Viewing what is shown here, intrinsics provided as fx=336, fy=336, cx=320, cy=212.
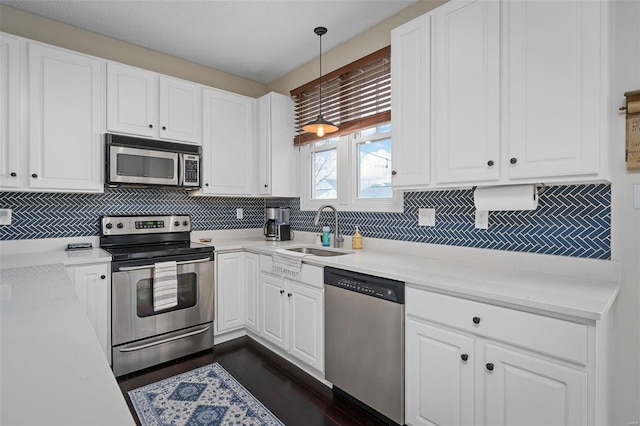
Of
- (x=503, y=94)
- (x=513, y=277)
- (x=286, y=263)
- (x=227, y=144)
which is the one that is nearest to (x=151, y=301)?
(x=286, y=263)

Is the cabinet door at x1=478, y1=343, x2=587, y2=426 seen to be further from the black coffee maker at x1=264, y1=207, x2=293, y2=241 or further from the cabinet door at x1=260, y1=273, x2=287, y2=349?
the black coffee maker at x1=264, y1=207, x2=293, y2=241

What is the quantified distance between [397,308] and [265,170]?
2141mm

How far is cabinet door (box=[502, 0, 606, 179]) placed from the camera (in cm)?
145

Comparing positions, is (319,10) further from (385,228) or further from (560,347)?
(560,347)

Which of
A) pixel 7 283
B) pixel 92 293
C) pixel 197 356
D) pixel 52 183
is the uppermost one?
pixel 52 183

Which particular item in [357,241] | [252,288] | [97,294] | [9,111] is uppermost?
[9,111]

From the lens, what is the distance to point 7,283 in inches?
58.6

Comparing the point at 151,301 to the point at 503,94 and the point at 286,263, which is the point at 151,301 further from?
the point at 503,94

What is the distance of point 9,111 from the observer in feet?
7.49

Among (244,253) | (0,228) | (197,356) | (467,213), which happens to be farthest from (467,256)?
(0,228)

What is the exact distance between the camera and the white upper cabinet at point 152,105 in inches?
106

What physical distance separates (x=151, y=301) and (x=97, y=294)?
0.37 meters

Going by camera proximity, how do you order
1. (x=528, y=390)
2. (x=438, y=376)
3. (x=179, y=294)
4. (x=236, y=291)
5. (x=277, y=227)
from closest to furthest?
(x=528, y=390)
(x=438, y=376)
(x=179, y=294)
(x=236, y=291)
(x=277, y=227)

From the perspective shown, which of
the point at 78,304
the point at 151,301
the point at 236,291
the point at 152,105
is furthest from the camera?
the point at 236,291
